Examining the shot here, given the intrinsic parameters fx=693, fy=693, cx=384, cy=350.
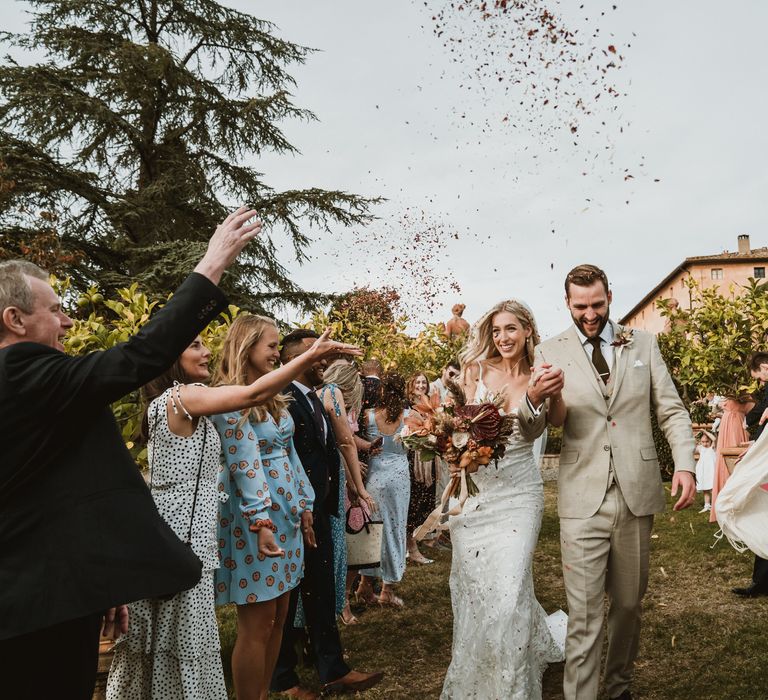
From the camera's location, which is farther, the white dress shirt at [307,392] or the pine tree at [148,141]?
the pine tree at [148,141]

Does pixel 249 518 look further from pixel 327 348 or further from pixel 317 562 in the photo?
pixel 327 348

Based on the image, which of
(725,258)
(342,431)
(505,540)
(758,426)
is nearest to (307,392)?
(342,431)

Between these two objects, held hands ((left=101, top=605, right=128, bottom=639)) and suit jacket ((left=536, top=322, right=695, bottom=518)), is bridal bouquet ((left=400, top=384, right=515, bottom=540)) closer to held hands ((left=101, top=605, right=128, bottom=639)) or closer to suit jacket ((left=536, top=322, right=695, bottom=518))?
suit jacket ((left=536, top=322, right=695, bottom=518))

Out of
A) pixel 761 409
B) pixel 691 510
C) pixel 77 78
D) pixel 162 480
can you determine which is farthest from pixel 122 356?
pixel 77 78

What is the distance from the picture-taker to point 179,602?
3309 mm

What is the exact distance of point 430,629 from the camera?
21.0ft

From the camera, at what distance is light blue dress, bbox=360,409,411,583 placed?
764 centimetres

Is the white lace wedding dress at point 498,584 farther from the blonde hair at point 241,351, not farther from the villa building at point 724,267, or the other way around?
the villa building at point 724,267

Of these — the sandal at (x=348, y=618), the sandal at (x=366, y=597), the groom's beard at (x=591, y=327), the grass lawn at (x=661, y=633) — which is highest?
the groom's beard at (x=591, y=327)

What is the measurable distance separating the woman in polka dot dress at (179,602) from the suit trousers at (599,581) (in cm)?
209

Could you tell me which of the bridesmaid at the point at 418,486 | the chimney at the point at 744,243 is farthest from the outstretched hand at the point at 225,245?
the chimney at the point at 744,243

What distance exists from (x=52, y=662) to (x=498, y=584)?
2730mm

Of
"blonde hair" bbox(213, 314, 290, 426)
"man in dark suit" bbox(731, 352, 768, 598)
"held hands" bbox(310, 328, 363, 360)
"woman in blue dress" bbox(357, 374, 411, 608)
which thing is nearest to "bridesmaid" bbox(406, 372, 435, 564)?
"woman in blue dress" bbox(357, 374, 411, 608)

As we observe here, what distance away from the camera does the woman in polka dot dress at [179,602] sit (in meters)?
3.27
